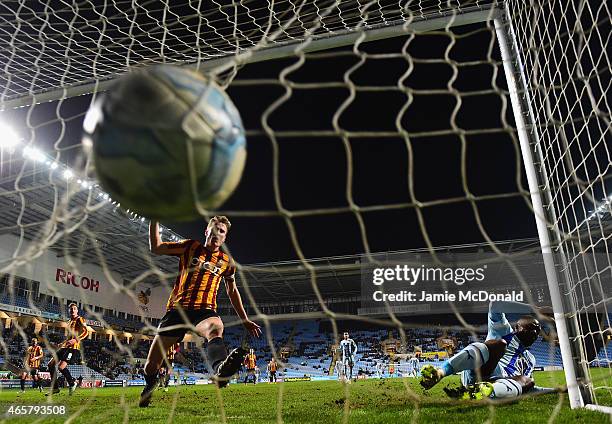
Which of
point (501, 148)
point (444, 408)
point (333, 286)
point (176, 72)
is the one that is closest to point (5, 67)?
point (176, 72)

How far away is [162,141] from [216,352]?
2729 mm

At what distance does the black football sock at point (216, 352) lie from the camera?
3.99m

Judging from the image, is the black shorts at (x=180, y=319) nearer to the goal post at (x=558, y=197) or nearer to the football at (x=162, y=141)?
the football at (x=162, y=141)

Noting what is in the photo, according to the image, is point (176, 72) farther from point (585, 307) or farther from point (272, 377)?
point (272, 377)

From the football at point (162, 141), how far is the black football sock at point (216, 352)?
7.84 feet

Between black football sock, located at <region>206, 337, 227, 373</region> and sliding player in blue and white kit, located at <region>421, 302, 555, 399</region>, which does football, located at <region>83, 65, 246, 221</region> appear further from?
sliding player in blue and white kit, located at <region>421, 302, 555, 399</region>

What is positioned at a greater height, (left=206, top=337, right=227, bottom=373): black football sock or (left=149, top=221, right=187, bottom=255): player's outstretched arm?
(left=149, top=221, right=187, bottom=255): player's outstretched arm

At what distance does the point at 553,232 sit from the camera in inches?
147

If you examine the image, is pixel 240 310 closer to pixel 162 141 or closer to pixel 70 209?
pixel 162 141

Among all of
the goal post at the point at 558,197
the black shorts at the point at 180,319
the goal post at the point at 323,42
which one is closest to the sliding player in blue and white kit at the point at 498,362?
the goal post at the point at 558,197

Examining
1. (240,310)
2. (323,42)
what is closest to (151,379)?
(240,310)

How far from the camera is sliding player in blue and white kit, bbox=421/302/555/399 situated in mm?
4043

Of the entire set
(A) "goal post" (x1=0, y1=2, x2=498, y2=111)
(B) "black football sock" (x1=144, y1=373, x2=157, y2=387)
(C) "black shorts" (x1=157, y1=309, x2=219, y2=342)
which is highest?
(A) "goal post" (x1=0, y1=2, x2=498, y2=111)

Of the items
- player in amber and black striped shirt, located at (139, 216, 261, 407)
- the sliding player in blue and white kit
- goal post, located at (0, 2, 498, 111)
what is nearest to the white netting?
goal post, located at (0, 2, 498, 111)
